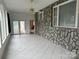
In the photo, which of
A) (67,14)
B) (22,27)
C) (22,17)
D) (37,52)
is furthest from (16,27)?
(67,14)

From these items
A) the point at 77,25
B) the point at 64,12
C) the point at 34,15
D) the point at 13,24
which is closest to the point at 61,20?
the point at 64,12

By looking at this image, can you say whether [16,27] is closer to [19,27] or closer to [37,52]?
[19,27]

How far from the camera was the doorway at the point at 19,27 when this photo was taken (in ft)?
37.5

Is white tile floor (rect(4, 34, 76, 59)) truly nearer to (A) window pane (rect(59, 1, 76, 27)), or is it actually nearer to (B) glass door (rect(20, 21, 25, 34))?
(A) window pane (rect(59, 1, 76, 27))

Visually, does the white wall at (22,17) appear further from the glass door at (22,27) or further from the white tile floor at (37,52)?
the white tile floor at (37,52)

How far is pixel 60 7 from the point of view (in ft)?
17.1

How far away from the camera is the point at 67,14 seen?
455 cm

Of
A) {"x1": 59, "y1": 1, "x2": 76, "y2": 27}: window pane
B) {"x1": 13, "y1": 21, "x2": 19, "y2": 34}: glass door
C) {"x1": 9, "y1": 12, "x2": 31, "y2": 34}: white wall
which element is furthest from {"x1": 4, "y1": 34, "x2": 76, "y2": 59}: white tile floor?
{"x1": 9, "y1": 12, "x2": 31, "y2": 34}: white wall

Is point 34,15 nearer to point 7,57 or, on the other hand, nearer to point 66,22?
point 66,22

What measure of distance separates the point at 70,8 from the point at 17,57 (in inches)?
129

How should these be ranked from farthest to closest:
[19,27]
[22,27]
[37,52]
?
[22,27] < [19,27] < [37,52]

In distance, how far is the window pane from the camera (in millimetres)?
4059

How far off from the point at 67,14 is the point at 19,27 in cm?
819

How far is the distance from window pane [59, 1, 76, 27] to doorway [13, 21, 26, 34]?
7.39 metres
